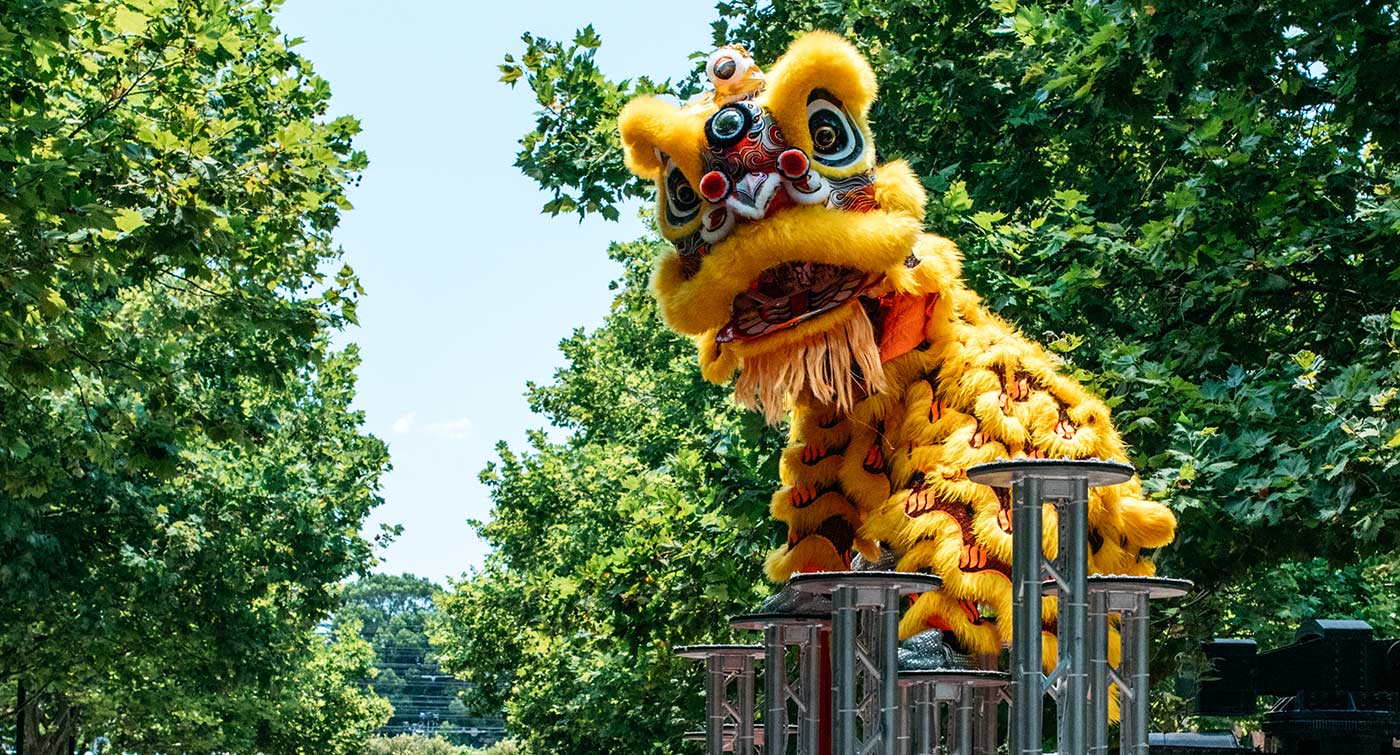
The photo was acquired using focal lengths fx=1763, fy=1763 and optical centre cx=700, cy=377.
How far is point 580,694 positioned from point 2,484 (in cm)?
1101

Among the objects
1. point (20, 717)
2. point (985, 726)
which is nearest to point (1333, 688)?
point (985, 726)

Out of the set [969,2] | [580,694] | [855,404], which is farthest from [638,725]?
[855,404]

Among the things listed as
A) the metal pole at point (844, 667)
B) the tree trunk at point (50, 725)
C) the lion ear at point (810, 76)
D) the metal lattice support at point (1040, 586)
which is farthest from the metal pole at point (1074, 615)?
the tree trunk at point (50, 725)

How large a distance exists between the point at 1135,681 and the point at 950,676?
0.81 m

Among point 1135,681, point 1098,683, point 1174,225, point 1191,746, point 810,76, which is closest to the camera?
point 1098,683

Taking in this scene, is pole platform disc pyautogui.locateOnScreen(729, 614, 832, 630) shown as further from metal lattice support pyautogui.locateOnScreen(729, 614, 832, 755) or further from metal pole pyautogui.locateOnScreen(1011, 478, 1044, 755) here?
metal pole pyautogui.locateOnScreen(1011, 478, 1044, 755)

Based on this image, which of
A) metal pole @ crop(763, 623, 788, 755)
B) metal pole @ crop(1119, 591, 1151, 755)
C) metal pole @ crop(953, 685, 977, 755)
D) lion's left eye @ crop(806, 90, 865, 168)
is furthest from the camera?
metal pole @ crop(763, 623, 788, 755)

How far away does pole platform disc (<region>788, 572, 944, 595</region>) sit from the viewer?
21.5ft

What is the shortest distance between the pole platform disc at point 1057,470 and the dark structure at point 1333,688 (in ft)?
16.9

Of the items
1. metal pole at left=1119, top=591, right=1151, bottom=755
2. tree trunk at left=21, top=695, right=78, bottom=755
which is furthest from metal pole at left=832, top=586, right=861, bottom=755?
tree trunk at left=21, top=695, right=78, bottom=755

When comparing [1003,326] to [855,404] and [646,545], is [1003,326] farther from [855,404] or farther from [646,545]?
[646,545]

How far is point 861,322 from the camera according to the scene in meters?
8.05

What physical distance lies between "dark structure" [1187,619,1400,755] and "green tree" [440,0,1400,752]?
527 millimetres

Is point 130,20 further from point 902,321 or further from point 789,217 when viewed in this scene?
point 902,321
